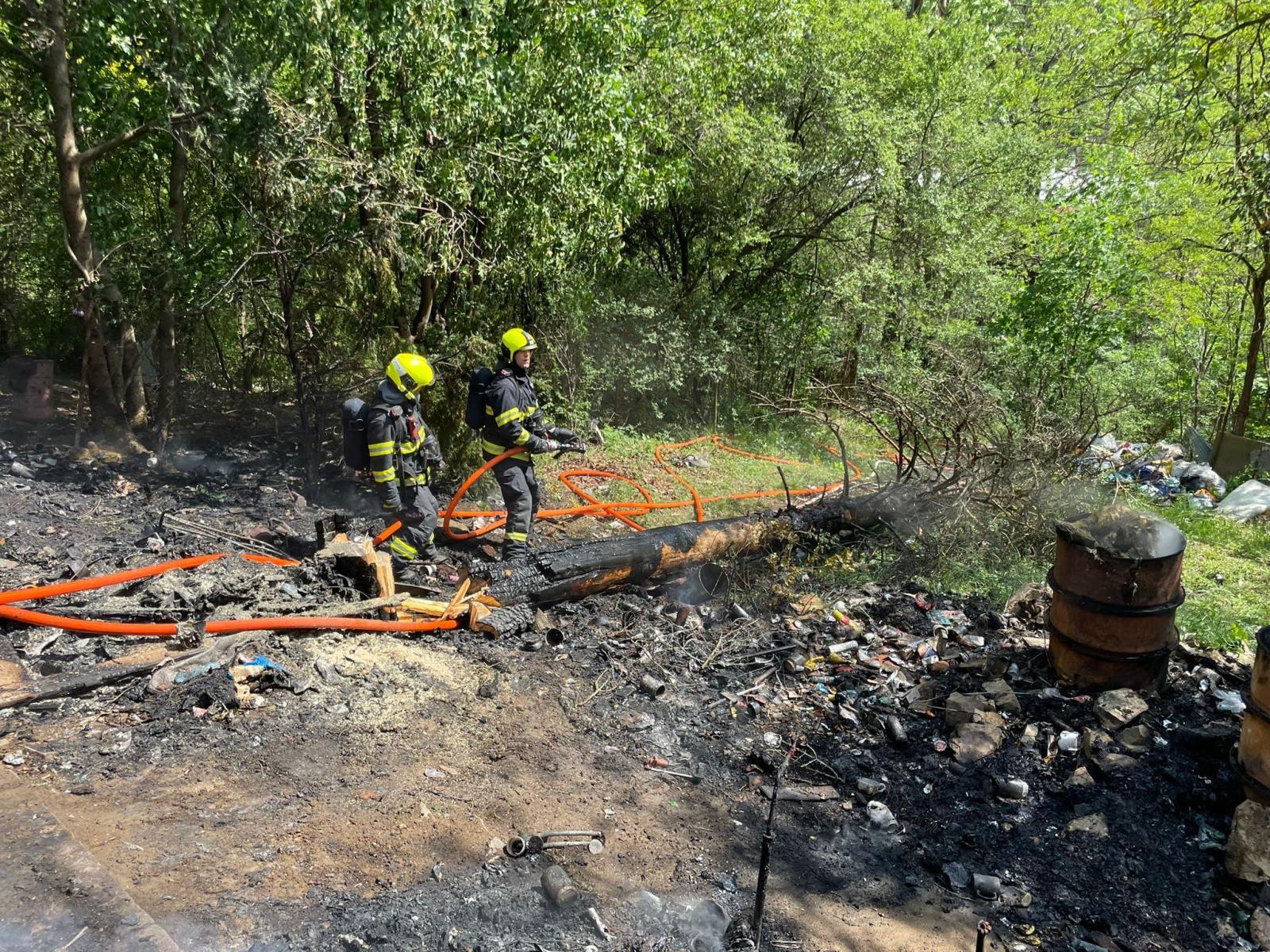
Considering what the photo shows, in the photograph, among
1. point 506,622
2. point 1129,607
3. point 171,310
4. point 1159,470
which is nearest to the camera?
point 1129,607

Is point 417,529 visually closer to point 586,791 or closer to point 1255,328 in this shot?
point 586,791

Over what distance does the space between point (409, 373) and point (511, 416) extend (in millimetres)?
832

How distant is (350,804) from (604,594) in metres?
2.79

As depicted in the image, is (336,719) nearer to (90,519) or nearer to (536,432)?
(536,432)

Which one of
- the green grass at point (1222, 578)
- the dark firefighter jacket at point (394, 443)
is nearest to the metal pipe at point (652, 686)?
the dark firefighter jacket at point (394, 443)

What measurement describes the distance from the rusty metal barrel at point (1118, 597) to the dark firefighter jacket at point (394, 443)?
4581mm

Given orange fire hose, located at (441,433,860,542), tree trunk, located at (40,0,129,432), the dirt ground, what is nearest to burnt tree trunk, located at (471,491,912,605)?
the dirt ground

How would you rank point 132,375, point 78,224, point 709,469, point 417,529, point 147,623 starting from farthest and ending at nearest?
point 709,469, point 132,375, point 78,224, point 417,529, point 147,623

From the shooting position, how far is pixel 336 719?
160 inches

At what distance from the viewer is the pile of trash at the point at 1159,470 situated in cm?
893

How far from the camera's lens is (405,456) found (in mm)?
6211

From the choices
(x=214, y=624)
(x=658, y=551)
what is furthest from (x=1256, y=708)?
(x=214, y=624)

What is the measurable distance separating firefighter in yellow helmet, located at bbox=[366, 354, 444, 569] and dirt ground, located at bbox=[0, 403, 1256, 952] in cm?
102

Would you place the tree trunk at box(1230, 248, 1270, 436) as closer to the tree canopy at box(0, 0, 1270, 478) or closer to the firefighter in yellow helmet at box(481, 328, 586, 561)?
the tree canopy at box(0, 0, 1270, 478)
